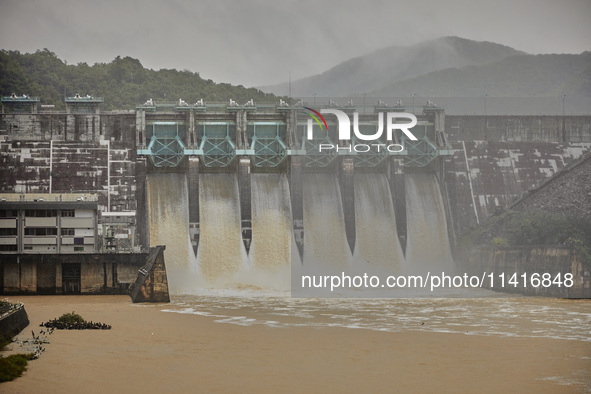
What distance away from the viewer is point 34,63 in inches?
4483

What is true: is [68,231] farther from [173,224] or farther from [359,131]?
[359,131]

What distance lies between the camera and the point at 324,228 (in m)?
68.9

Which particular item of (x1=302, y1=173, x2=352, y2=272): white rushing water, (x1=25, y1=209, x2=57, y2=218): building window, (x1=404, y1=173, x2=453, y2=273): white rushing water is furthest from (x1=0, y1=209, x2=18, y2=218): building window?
(x1=404, y1=173, x2=453, y2=273): white rushing water

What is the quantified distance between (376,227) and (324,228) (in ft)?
14.2

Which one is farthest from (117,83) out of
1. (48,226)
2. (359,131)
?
(48,226)

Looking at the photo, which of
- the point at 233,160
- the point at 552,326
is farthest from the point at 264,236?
the point at 552,326

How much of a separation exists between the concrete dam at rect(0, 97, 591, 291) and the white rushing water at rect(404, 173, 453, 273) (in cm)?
10

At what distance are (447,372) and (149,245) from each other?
128 feet

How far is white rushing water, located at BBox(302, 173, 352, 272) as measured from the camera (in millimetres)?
67188

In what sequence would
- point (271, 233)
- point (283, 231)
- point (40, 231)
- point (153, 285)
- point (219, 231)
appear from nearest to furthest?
point (153, 285)
point (40, 231)
point (219, 231)
point (271, 233)
point (283, 231)

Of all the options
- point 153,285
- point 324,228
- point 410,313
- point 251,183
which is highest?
point 251,183

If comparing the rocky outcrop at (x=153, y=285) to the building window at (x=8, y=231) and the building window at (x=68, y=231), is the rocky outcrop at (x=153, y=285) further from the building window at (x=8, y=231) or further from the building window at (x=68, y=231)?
the building window at (x=8, y=231)

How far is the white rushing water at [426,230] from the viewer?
227 ft

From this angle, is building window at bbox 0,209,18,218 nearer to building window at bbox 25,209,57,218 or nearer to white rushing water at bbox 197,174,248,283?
building window at bbox 25,209,57,218
